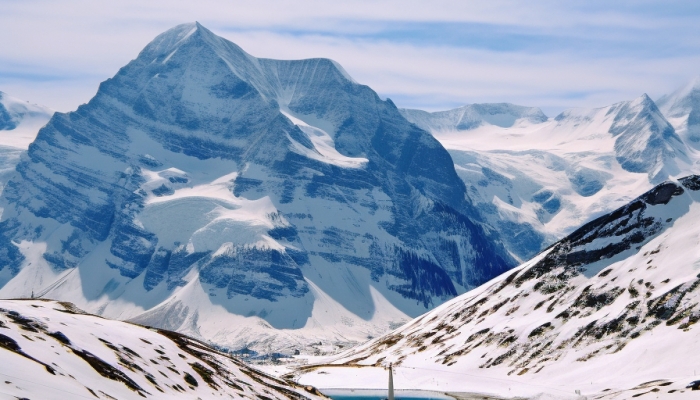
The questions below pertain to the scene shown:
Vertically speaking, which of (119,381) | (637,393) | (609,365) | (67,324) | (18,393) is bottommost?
(18,393)

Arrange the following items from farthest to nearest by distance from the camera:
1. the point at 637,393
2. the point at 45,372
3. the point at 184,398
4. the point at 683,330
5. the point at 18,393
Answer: the point at 683,330 → the point at 637,393 → the point at 184,398 → the point at 45,372 → the point at 18,393

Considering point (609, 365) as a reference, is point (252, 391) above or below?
below

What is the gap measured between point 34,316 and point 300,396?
158 ft

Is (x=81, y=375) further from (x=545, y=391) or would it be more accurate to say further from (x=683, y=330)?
(x=683, y=330)

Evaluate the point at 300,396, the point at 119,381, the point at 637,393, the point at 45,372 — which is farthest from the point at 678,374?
the point at 45,372

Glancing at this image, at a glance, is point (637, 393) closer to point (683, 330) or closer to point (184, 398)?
point (683, 330)

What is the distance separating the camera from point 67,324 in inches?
5586

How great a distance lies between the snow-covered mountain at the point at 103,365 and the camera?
106312 millimetres

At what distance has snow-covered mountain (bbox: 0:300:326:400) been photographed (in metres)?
106

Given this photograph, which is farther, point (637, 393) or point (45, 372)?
point (637, 393)

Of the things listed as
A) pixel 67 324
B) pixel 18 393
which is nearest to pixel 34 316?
pixel 67 324

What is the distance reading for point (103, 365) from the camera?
127438 mm

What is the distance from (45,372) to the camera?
108625 millimetres

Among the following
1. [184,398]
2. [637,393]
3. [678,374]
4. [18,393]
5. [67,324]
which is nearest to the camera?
[18,393]
